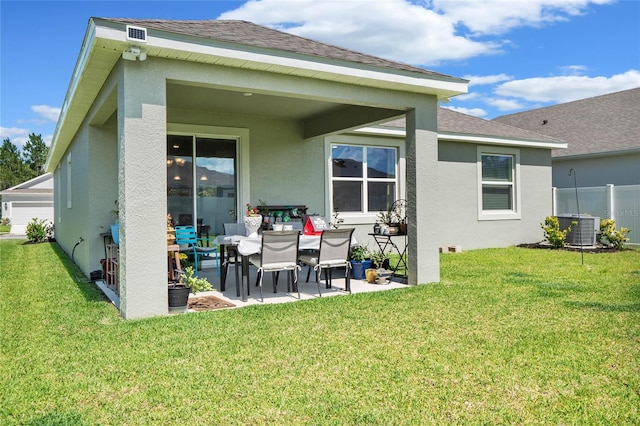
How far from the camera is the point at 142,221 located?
16.5 feet

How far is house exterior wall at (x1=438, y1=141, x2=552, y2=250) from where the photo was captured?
11.9 meters

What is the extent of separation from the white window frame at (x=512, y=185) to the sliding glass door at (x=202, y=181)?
21.7ft

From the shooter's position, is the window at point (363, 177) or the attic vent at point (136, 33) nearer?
the attic vent at point (136, 33)

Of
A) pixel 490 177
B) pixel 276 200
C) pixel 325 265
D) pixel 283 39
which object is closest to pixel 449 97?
pixel 283 39

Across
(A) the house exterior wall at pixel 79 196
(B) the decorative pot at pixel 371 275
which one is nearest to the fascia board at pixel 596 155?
(B) the decorative pot at pixel 371 275

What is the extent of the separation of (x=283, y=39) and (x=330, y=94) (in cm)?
107

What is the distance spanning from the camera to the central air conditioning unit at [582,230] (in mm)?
12055

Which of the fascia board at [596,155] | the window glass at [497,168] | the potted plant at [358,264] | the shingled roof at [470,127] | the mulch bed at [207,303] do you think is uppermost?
the shingled roof at [470,127]

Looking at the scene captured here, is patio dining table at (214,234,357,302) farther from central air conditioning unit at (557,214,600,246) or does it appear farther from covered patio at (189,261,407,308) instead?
central air conditioning unit at (557,214,600,246)

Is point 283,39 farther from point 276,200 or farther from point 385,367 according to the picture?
point 385,367

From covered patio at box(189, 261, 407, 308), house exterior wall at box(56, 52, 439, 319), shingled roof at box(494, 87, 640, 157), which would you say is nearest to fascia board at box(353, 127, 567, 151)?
house exterior wall at box(56, 52, 439, 319)

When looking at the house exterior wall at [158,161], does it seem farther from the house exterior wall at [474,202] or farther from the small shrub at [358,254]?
the house exterior wall at [474,202]

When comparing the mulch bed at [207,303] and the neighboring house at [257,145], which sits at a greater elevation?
the neighboring house at [257,145]

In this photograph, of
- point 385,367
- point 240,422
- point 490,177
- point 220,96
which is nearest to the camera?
point 240,422
